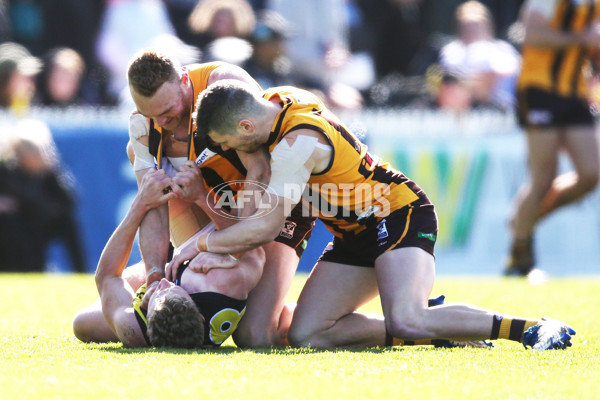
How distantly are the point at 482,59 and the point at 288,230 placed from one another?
5567 mm

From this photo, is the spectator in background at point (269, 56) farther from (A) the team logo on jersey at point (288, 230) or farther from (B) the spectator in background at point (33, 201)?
(A) the team logo on jersey at point (288, 230)

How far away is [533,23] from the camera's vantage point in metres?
8.36

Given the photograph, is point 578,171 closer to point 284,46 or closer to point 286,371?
point 284,46

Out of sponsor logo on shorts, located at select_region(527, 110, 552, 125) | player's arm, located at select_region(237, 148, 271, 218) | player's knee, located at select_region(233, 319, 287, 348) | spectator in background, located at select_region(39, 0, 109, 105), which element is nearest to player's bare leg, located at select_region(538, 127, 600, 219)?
sponsor logo on shorts, located at select_region(527, 110, 552, 125)

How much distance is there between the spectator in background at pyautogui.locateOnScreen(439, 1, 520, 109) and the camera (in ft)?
33.2

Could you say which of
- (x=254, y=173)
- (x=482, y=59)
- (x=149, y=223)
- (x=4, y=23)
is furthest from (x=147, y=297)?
(x=4, y=23)

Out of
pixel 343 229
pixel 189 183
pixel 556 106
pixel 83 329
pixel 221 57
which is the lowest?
pixel 83 329

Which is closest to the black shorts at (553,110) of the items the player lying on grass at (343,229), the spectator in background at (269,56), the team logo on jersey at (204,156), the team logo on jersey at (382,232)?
the spectator in background at (269,56)

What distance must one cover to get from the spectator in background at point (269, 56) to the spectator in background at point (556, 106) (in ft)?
8.76

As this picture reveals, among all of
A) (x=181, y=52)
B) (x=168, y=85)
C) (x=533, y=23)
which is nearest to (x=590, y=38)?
(x=533, y=23)

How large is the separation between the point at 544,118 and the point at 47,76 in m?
5.18

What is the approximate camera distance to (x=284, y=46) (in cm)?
1013

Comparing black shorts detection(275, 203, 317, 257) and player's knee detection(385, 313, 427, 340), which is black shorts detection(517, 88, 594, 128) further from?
player's knee detection(385, 313, 427, 340)

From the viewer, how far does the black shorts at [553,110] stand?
27.3 feet
